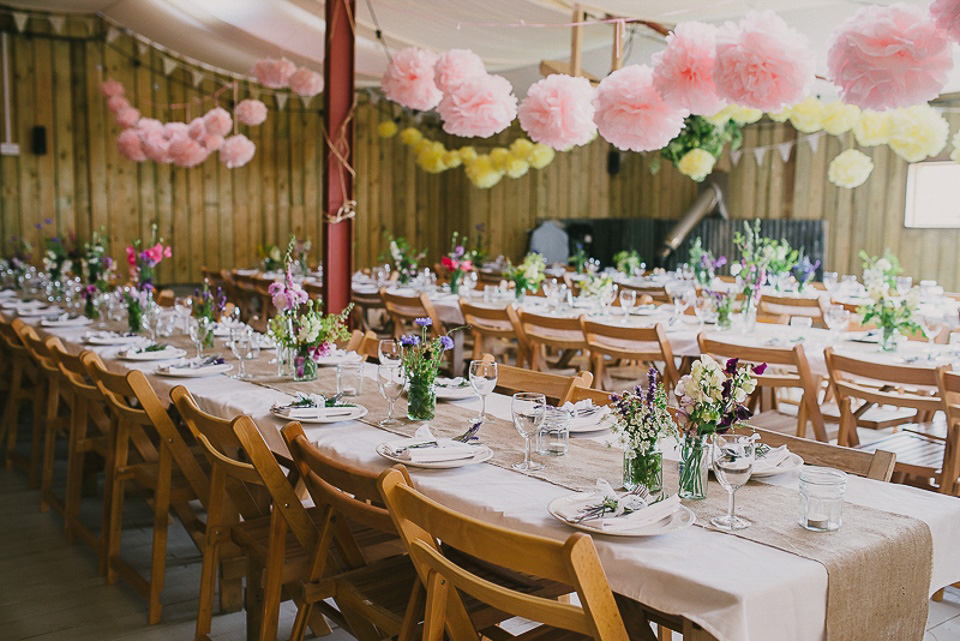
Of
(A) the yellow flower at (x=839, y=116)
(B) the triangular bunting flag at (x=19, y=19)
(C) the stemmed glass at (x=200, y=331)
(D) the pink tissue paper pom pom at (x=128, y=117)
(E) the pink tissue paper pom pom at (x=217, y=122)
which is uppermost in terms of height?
(B) the triangular bunting flag at (x=19, y=19)

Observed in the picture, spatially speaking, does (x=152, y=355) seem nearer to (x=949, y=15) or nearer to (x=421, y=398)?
(x=421, y=398)

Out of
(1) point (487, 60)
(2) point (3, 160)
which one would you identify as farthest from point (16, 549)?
(2) point (3, 160)

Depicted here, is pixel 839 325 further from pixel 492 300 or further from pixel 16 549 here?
pixel 16 549

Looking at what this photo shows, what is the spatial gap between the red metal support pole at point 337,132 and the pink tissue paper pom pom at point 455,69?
61cm

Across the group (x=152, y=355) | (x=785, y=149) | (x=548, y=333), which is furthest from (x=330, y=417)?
(x=785, y=149)

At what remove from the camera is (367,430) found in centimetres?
296

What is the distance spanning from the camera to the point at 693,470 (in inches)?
87.1

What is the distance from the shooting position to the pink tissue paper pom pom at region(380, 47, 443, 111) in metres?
5.29

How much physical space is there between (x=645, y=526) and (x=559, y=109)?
3140 mm

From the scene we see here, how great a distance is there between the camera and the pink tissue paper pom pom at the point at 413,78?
5293 mm

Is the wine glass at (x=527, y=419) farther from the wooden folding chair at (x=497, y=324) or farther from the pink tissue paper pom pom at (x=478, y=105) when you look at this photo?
the wooden folding chair at (x=497, y=324)

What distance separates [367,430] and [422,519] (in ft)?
3.32

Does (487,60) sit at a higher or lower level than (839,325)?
higher

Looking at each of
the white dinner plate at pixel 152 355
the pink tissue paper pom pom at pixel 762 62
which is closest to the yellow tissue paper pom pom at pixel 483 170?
the white dinner plate at pixel 152 355
